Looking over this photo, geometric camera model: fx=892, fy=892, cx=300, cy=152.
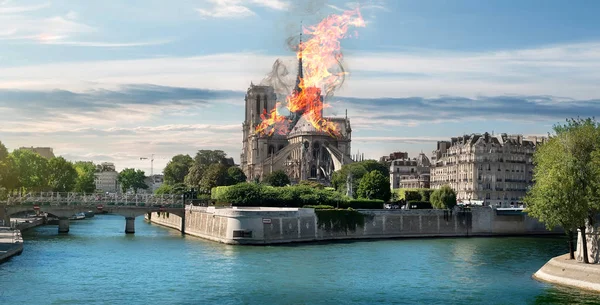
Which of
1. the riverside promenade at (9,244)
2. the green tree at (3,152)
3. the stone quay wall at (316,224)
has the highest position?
the green tree at (3,152)

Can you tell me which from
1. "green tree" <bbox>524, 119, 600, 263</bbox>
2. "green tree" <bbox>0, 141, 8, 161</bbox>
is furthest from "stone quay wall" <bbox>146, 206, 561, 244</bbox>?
"green tree" <bbox>524, 119, 600, 263</bbox>

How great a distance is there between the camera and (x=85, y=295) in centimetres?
5231

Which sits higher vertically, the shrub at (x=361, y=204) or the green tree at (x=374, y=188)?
the green tree at (x=374, y=188)

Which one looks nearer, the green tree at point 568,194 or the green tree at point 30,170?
the green tree at point 568,194

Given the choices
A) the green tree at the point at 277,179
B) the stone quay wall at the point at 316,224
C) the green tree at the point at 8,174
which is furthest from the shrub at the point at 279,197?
the green tree at the point at 277,179

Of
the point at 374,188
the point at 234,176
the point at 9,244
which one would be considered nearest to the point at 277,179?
the point at 234,176

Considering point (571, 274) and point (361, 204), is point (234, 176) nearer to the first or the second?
point (361, 204)

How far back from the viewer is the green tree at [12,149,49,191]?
429 feet

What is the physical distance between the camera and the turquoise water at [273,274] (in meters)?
52.2

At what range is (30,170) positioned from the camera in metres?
133

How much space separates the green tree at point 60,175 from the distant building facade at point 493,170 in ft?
223

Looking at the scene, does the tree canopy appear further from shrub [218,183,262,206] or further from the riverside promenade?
the riverside promenade

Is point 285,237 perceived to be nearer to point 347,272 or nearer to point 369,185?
point 347,272

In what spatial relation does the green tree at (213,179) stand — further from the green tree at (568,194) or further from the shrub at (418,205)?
the green tree at (568,194)
